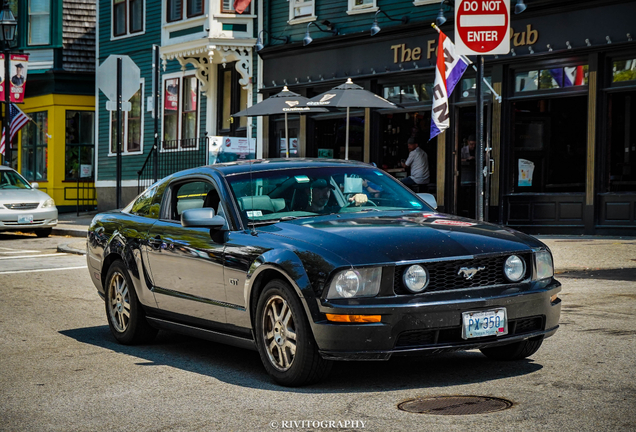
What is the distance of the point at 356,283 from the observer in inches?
232

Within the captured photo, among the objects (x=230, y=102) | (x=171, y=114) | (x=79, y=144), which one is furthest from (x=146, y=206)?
(x=79, y=144)

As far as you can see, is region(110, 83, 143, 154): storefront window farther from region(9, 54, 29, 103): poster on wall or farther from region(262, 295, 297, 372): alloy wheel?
region(262, 295, 297, 372): alloy wheel

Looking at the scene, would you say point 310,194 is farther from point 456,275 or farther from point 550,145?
point 550,145

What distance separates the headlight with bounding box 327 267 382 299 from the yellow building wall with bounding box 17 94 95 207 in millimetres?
29005

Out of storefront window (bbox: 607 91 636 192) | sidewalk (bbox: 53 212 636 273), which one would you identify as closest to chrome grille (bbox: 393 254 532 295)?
sidewalk (bbox: 53 212 636 273)

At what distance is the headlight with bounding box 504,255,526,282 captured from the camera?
6246mm

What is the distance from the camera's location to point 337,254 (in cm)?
598

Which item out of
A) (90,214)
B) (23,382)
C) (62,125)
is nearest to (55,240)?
(90,214)

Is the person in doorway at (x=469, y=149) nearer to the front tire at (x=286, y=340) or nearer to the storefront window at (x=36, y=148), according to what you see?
the front tire at (x=286, y=340)

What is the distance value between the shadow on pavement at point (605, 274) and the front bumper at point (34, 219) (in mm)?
13450

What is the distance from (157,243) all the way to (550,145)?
12163mm

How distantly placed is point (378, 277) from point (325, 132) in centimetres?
1843

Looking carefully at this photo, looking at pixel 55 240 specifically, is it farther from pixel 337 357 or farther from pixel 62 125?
pixel 337 357

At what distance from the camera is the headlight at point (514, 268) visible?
246 inches
